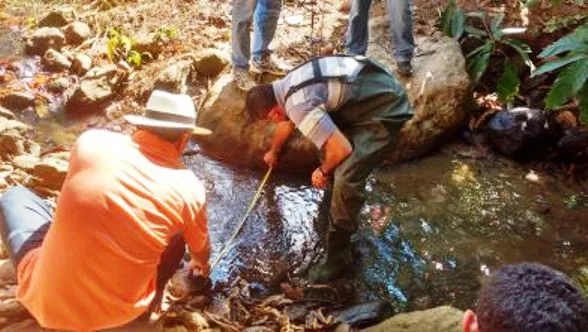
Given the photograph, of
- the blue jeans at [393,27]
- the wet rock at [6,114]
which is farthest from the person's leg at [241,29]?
the wet rock at [6,114]

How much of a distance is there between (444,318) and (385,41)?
358 centimetres

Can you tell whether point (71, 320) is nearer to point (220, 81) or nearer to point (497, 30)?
point (220, 81)

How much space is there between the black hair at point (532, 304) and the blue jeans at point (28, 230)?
2.23m

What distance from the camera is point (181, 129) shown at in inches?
129

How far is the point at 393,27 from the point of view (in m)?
5.41

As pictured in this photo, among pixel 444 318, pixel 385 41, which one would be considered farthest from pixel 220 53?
pixel 444 318

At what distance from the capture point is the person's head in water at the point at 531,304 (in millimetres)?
1521

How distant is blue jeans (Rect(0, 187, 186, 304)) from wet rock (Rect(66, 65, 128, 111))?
2.26 meters

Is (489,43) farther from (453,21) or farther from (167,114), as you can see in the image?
(167,114)

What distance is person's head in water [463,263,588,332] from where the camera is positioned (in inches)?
59.9

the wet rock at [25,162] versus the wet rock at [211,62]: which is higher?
the wet rock at [211,62]

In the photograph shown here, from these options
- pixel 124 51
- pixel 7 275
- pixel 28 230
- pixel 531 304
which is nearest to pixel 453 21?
pixel 124 51

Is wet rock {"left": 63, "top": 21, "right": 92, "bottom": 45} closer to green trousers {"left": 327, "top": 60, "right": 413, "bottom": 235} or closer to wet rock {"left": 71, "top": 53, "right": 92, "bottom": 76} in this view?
wet rock {"left": 71, "top": 53, "right": 92, "bottom": 76}

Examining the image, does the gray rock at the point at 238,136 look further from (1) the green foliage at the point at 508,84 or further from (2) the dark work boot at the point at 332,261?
(1) the green foliage at the point at 508,84
